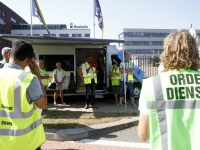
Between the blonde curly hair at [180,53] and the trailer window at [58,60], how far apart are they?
7880mm

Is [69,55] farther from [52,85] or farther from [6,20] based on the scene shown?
[6,20]

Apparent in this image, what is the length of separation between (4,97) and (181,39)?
169cm

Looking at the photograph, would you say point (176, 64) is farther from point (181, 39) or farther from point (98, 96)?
point (98, 96)

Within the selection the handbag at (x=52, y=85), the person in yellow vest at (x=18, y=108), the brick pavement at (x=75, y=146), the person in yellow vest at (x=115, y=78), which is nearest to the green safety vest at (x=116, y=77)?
the person in yellow vest at (x=115, y=78)

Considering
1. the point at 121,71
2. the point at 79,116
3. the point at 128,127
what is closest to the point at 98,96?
the point at 121,71

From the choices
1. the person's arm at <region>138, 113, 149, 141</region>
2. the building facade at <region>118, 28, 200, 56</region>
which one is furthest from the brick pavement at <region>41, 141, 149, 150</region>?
the building facade at <region>118, 28, 200, 56</region>

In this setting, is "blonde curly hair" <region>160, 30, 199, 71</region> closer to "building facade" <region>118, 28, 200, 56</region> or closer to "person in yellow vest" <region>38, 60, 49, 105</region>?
"person in yellow vest" <region>38, 60, 49, 105</region>

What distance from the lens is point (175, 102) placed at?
140 cm

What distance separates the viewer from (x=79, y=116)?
6445 millimetres

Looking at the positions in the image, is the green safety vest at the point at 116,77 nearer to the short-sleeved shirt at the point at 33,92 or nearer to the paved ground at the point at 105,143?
the paved ground at the point at 105,143

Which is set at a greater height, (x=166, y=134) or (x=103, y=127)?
(x=166, y=134)

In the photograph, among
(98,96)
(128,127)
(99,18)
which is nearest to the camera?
(128,127)

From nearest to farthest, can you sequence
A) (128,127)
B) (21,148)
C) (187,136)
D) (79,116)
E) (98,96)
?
1. (187,136)
2. (21,148)
3. (128,127)
4. (79,116)
5. (98,96)

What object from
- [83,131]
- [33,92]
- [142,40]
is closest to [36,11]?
[83,131]
